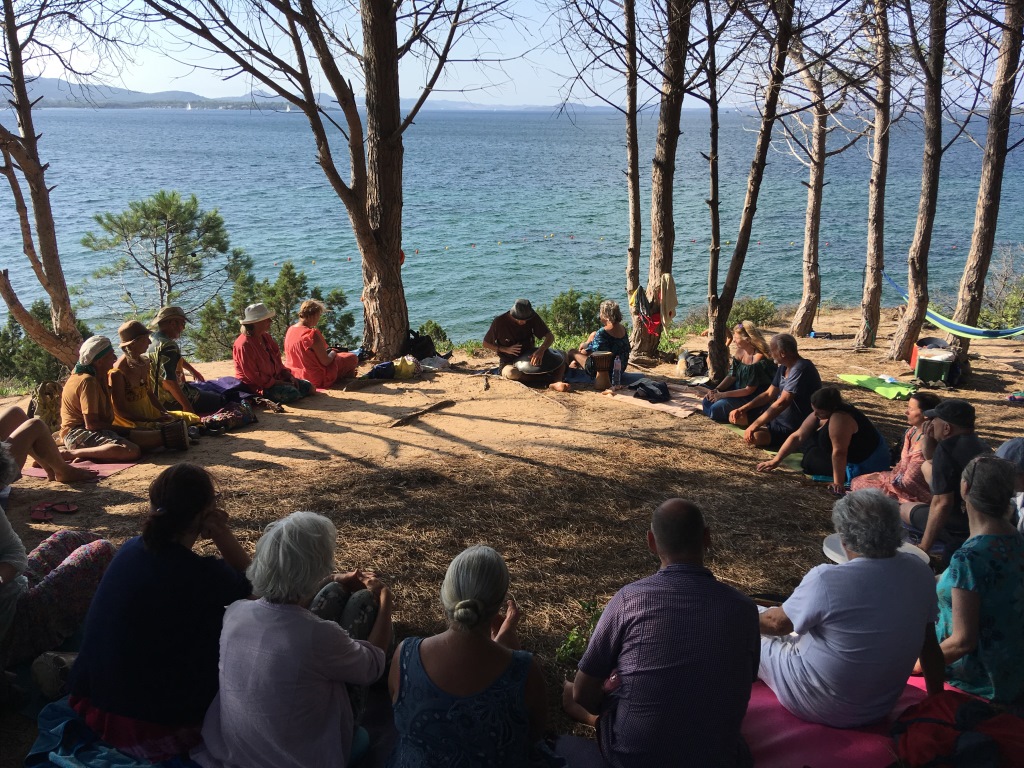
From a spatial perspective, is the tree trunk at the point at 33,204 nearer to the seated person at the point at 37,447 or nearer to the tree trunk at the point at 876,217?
the seated person at the point at 37,447

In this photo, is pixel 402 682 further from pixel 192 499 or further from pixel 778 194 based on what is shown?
pixel 778 194

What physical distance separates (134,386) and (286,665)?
15.4 ft

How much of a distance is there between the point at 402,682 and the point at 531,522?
2.60 metres

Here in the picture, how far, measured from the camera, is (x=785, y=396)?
6398 millimetres

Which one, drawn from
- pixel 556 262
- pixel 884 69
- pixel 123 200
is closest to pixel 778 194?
pixel 556 262

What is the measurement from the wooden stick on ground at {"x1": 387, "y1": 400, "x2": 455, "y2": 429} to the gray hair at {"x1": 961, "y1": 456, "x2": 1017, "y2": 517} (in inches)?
197

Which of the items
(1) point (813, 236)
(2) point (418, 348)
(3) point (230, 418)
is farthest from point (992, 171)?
(3) point (230, 418)

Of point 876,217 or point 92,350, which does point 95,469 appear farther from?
point 876,217

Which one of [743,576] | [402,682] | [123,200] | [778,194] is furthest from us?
[778,194]

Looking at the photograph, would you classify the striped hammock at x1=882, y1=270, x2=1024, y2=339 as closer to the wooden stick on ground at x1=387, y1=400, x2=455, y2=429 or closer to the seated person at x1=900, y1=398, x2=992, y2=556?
the seated person at x1=900, y1=398, x2=992, y2=556

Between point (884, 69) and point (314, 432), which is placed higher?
point (884, 69)

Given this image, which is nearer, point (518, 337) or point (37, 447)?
point (37, 447)

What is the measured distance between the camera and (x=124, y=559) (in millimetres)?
2682

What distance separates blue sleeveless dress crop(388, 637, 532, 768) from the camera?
2.26m
